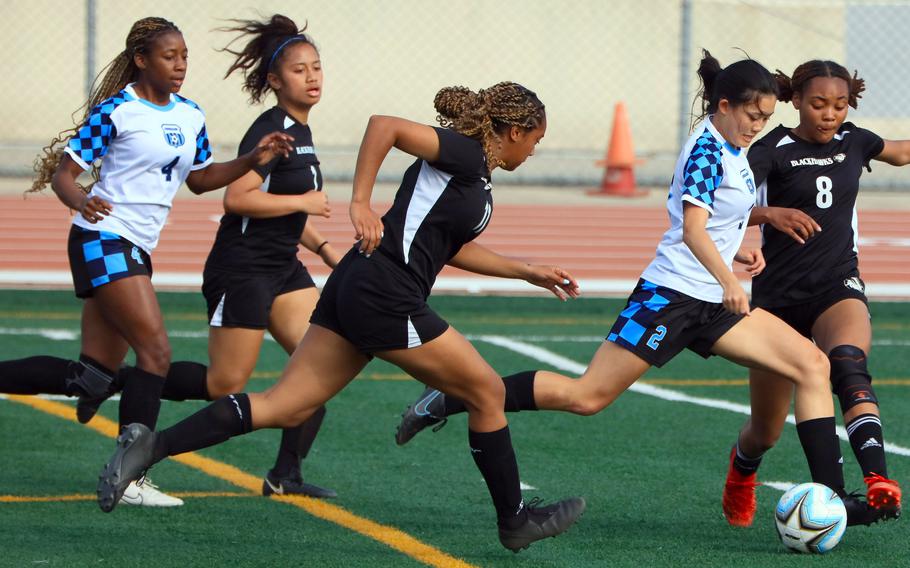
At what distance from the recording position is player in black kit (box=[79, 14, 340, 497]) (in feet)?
21.7

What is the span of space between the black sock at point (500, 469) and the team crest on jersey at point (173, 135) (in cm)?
192

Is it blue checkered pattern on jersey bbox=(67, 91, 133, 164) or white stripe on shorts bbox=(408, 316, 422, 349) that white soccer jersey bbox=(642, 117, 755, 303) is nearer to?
white stripe on shorts bbox=(408, 316, 422, 349)

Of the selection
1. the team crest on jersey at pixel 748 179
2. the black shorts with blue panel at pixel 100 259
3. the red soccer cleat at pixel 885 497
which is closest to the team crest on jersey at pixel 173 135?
the black shorts with blue panel at pixel 100 259

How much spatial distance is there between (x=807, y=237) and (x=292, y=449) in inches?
90.2

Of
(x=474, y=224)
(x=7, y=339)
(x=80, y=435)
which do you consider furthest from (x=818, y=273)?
(x=7, y=339)

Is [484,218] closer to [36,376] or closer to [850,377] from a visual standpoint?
[850,377]

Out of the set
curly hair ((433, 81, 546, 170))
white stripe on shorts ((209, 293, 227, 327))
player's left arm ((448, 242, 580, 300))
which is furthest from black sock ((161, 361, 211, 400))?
curly hair ((433, 81, 546, 170))

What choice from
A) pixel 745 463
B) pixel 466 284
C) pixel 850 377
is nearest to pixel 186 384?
pixel 745 463

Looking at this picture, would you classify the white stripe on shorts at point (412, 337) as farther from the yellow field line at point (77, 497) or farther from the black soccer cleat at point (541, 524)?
the yellow field line at point (77, 497)

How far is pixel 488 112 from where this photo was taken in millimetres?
5258

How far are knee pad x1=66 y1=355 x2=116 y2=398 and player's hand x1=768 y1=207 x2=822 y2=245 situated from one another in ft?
9.32

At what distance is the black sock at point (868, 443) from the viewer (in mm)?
5754

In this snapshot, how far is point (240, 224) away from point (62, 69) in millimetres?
16421

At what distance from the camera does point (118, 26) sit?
73.7 ft
